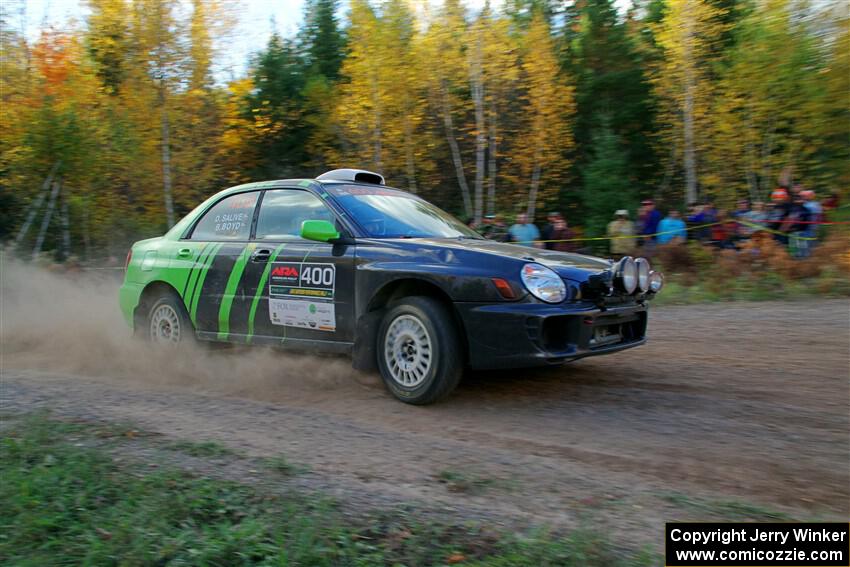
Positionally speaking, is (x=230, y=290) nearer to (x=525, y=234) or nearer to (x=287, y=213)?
(x=287, y=213)

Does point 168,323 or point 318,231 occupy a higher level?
point 318,231

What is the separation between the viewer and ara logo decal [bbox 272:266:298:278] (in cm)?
559

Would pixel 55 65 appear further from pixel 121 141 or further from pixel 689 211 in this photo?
pixel 689 211

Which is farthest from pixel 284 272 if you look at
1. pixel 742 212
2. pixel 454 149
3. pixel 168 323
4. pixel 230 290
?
pixel 454 149

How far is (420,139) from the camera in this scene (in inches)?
879

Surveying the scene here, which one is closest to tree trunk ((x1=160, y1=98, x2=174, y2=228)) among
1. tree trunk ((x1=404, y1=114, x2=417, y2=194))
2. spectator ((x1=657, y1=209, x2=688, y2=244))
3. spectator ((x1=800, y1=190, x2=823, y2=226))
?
tree trunk ((x1=404, y1=114, x2=417, y2=194))

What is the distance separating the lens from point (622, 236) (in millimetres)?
13469

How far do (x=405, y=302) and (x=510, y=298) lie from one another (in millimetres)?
819

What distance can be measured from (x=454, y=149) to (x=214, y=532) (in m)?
20.3

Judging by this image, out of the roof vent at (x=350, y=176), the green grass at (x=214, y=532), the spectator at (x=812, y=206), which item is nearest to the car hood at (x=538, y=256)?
the roof vent at (x=350, y=176)

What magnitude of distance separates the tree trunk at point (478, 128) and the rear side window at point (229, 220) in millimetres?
14780

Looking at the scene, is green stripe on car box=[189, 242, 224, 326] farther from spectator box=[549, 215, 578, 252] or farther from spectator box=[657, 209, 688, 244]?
spectator box=[657, 209, 688, 244]

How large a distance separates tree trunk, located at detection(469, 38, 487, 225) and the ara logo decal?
15.5 meters

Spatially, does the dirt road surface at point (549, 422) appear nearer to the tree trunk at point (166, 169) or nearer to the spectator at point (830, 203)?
the spectator at point (830, 203)
